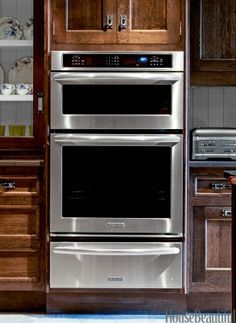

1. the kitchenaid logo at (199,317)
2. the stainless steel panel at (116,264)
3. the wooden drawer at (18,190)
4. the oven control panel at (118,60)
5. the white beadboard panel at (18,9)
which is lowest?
the kitchenaid logo at (199,317)

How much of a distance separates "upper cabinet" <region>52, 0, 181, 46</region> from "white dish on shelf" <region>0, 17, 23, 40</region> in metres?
0.37

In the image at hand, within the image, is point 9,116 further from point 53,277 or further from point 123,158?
point 53,277

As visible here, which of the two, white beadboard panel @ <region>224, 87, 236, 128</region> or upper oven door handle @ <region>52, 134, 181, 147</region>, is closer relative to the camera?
upper oven door handle @ <region>52, 134, 181, 147</region>

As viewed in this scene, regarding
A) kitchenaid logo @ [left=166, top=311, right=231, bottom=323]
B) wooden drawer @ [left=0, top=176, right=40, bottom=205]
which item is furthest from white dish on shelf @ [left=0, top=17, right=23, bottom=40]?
kitchenaid logo @ [left=166, top=311, right=231, bottom=323]

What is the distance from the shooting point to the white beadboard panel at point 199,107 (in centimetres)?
367

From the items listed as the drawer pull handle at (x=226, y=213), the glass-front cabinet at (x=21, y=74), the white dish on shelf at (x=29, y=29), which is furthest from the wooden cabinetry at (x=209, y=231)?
the white dish on shelf at (x=29, y=29)

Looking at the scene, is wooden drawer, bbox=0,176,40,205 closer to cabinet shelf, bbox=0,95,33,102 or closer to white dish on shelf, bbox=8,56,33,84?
cabinet shelf, bbox=0,95,33,102

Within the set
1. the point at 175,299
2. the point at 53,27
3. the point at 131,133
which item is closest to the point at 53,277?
the point at 175,299

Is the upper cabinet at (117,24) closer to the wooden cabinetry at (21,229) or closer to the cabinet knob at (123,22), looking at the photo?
the cabinet knob at (123,22)

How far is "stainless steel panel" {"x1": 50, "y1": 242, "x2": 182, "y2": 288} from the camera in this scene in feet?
9.71

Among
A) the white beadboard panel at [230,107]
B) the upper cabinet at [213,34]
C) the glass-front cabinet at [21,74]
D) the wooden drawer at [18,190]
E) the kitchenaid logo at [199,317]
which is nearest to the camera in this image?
the kitchenaid logo at [199,317]

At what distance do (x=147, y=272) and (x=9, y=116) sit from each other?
126 cm

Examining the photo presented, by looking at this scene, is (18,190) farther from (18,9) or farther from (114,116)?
(18,9)

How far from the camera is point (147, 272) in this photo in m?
2.97
